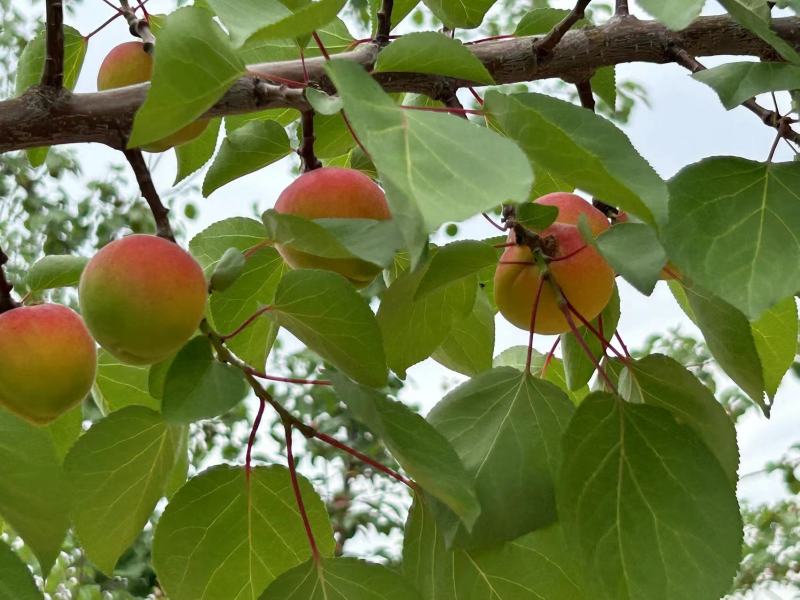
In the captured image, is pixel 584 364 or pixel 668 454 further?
pixel 584 364

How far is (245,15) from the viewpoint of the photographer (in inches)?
15.8

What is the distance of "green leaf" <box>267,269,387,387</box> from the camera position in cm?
45

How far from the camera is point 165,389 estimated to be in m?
0.45

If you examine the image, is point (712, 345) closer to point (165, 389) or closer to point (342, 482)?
point (165, 389)

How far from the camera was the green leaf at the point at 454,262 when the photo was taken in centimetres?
48

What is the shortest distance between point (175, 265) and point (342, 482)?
7.53 ft

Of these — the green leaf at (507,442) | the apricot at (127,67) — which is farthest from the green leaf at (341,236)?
the apricot at (127,67)

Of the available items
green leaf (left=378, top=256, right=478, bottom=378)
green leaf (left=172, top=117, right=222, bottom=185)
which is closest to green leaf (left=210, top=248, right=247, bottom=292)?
green leaf (left=378, top=256, right=478, bottom=378)

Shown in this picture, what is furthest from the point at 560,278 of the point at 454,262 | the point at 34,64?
the point at 34,64

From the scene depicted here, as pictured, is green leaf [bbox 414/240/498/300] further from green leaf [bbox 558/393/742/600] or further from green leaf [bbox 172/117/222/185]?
green leaf [bbox 172/117/222/185]

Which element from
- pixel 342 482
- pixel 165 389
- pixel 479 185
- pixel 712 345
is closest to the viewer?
pixel 479 185

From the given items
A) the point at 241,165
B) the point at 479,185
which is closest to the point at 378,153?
the point at 479,185

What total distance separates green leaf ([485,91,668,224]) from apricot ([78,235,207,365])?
0.15m

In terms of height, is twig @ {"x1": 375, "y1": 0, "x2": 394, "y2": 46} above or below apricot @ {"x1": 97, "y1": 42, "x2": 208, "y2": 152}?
below
